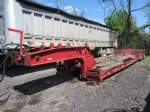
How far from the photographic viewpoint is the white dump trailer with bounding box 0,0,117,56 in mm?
6055

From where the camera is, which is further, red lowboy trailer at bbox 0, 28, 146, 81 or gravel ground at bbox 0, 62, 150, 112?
red lowboy trailer at bbox 0, 28, 146, 81

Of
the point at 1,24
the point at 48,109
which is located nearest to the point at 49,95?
the point at 48,109

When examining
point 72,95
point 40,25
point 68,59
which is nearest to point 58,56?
point 68,59

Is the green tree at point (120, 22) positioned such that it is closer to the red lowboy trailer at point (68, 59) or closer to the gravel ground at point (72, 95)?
the red lowboy trailer at point (68, 59)

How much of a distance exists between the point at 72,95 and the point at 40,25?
3.76 m

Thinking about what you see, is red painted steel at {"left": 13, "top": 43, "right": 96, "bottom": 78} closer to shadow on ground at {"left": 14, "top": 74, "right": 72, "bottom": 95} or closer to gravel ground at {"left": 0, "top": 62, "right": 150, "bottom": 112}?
shadow on ground at {"left": 14, "top": 74, "right": 72, "bottom": 95}

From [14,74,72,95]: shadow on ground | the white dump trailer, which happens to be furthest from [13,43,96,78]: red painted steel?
the white dump trailer

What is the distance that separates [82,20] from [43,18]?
327cm

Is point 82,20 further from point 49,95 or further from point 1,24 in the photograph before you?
point 49,95

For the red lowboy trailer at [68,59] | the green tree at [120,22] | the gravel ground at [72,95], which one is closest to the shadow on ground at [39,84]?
the gravel ground at [72,95]

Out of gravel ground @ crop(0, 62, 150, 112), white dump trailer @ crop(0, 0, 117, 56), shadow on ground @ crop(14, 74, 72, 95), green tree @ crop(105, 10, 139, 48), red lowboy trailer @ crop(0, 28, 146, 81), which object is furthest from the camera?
green tree @ crop(105, 10, 139, 48)

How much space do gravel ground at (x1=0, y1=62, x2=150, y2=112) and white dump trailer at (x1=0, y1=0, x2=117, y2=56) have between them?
1.78 metres

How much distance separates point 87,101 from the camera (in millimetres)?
4152

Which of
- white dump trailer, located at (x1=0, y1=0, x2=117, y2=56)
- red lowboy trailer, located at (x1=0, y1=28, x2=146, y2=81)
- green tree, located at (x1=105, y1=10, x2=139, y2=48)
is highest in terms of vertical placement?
green tree, located at (x1=105, y1=10, x2=139, y2=48)
